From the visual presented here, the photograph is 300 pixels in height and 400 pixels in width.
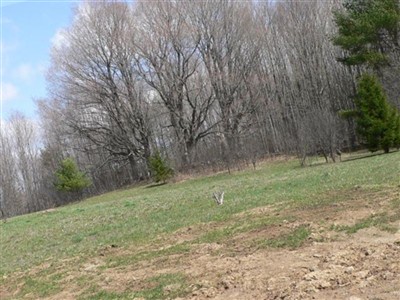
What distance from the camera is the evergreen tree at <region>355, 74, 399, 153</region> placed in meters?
25.4

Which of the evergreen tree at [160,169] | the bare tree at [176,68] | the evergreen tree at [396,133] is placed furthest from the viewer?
the bare tree at [176,68]

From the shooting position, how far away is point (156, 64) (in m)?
41.4

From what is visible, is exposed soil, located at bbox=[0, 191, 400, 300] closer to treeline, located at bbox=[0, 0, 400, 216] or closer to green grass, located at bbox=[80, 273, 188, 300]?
Answer: green grass, located at bbox=[80, 273, 188, 300]

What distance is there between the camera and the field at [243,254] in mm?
5078

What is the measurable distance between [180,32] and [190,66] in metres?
3.64

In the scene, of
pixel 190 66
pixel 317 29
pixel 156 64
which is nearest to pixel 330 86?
pixel 317 29

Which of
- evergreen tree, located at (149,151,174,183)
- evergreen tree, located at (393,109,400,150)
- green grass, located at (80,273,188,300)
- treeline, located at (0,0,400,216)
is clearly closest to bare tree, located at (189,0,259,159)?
treeline, located at (0,0,400,216)

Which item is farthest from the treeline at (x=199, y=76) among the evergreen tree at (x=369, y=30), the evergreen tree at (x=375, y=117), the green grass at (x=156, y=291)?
the green grass at (x=156, y=291)

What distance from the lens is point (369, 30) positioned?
111 ft

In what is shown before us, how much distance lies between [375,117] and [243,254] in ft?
71.2

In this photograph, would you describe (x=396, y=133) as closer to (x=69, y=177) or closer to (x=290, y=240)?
(x=290, y=240)

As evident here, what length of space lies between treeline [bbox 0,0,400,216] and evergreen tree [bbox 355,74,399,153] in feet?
36.8

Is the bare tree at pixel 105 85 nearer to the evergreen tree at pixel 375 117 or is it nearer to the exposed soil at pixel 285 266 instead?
the evergreen tree at pixel 375 117

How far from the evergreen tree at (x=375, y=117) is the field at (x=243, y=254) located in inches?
533
